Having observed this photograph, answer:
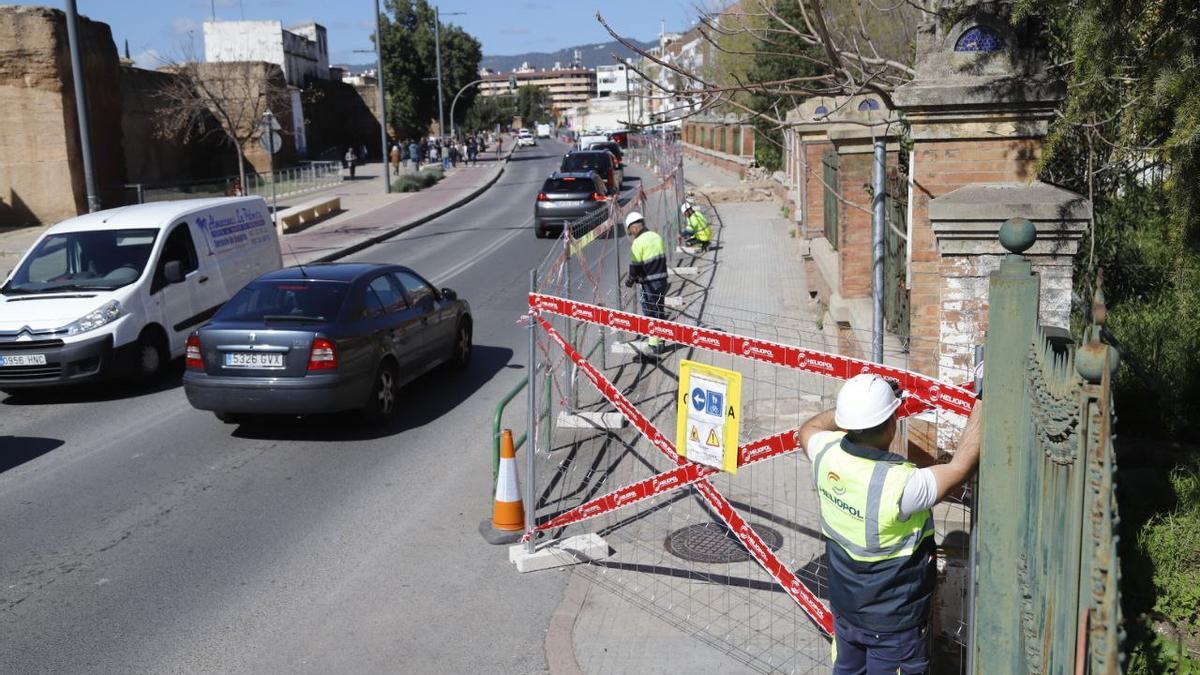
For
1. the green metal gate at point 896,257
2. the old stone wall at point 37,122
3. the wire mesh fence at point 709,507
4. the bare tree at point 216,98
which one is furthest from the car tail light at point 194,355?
the bare tree at point 216,98

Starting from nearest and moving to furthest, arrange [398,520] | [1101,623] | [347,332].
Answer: [1101,623], [398,520], [347,332]

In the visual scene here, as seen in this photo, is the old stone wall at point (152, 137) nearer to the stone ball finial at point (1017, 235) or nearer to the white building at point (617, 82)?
the white building at point (617, 82)

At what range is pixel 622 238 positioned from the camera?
2442 centimetres

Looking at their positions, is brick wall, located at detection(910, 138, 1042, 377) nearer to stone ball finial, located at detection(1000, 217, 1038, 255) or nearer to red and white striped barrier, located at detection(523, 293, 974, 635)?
red and white striped barrier, located at detection(523, 293, 974, 635)

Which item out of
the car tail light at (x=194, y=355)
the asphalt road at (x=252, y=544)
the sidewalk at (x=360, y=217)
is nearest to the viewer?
the asphalt road at (x=252, y=544)

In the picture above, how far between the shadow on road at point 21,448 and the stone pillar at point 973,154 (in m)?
7.62

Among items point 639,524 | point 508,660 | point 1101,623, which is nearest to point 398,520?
point 639,524

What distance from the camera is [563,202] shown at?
2767cm

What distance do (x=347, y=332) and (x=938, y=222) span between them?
→ 19.1 feet

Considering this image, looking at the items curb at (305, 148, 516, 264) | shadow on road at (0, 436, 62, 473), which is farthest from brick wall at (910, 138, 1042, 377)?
curb at (305, 148, 516, 264)

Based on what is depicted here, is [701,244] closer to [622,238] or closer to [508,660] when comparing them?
[622,238]

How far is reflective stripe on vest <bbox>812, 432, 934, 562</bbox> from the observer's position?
13.4ft

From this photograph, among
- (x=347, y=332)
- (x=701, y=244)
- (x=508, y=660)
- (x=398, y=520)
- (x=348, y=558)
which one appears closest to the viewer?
(x=508, y=660)

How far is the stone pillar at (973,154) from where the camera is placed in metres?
5.98
